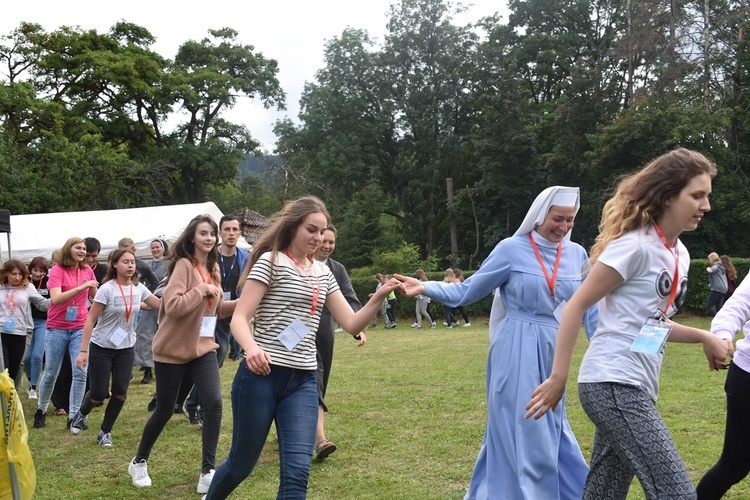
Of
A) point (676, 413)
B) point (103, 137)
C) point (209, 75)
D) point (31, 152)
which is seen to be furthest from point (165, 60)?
point (676, 413)

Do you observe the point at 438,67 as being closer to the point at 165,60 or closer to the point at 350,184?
the point at 350,184

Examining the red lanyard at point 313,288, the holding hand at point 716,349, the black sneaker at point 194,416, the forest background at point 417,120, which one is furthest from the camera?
the forest background at point 417,120

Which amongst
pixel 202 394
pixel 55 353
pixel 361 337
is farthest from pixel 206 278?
pixel 55 353

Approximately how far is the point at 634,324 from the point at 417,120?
144ft

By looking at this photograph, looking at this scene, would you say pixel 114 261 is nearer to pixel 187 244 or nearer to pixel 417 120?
pixel 187 244

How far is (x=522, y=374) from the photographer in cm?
444

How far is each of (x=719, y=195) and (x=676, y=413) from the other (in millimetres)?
25526

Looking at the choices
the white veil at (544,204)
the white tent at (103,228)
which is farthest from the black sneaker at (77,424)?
the white tent at (103,228)

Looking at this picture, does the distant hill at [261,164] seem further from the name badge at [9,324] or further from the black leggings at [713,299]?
the name badge at [9,324]

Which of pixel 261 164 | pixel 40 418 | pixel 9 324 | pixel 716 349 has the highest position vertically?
pixel 261 164

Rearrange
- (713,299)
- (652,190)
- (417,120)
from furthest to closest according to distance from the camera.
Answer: (417,120), (713,299), (652,190)

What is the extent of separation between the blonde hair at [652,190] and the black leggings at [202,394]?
10.6 ft

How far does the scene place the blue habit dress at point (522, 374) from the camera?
431 cm

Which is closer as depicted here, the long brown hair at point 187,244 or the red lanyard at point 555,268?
the red lanyard at point 555,268
